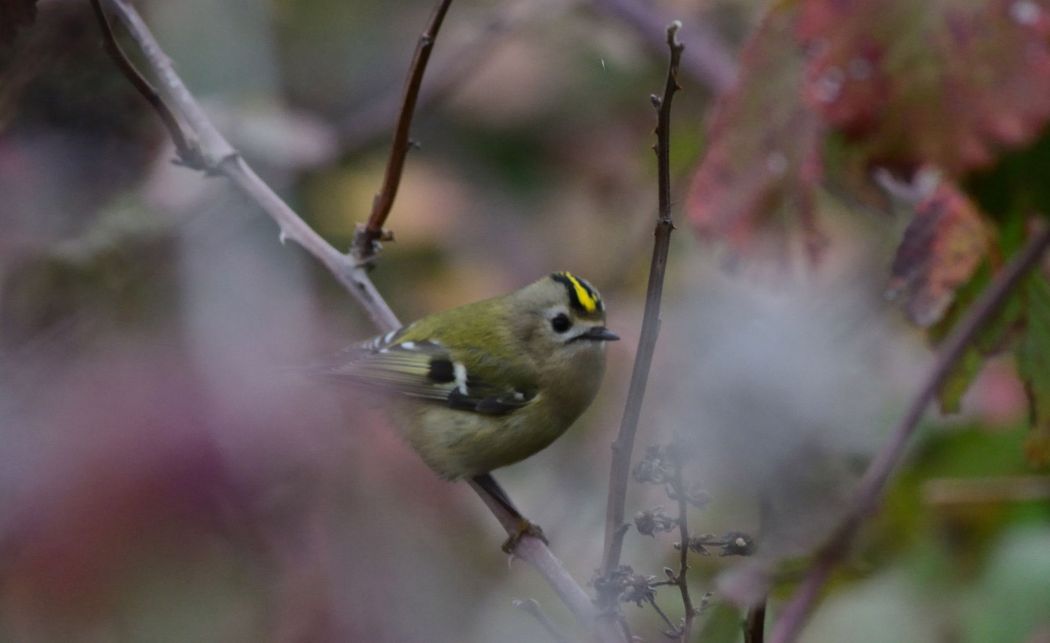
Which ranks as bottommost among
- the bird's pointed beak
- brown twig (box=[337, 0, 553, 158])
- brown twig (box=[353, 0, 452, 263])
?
the bird's pointed beak

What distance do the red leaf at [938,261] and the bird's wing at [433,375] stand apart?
1.06m

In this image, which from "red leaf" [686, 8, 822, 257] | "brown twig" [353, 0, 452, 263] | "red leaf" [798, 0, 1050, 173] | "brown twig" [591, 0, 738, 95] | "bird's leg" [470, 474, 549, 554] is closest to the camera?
"red leaf" [798, 0, 1050, 173]

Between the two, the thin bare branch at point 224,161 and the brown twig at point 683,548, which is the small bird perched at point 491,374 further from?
the brown twig at point 683,548

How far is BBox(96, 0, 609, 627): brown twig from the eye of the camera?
62.1 inches

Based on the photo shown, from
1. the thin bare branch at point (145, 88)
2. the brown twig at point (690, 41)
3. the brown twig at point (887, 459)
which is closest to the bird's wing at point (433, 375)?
the thin bare branch at point (145, 88)

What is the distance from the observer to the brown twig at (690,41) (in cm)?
277

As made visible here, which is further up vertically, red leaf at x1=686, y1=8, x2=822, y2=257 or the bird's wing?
the bird's wing

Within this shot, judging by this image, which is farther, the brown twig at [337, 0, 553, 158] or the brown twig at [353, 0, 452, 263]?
the brown twig at [337, 0, 553, 158]

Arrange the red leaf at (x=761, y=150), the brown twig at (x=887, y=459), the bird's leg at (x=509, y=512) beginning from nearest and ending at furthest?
the brown twig at (x=887, y=459), the red leaf at (x=761, y=150), the bird's leg at (x=509, y=512)

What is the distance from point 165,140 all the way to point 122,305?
37 cm

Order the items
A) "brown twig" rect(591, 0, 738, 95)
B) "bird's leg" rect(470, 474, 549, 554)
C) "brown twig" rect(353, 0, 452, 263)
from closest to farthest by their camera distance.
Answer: "brown twig" rect(353, 0, 452, 263) → "bird's leg" rect(470, 474, 549, 554) → "brown twig" rect(591, 0, 738, 95)

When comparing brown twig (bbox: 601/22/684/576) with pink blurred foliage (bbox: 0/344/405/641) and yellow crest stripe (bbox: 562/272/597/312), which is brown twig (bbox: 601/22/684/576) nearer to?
pink blurred foliage (bbox: 0/344/405/641)

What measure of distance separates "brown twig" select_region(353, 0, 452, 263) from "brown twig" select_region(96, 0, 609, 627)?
0.13ft

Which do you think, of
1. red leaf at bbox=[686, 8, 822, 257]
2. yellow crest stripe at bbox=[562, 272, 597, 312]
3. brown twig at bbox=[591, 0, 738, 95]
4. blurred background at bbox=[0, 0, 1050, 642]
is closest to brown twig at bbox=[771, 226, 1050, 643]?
blurred background at bbox=[0, 0, 1050, 642]
